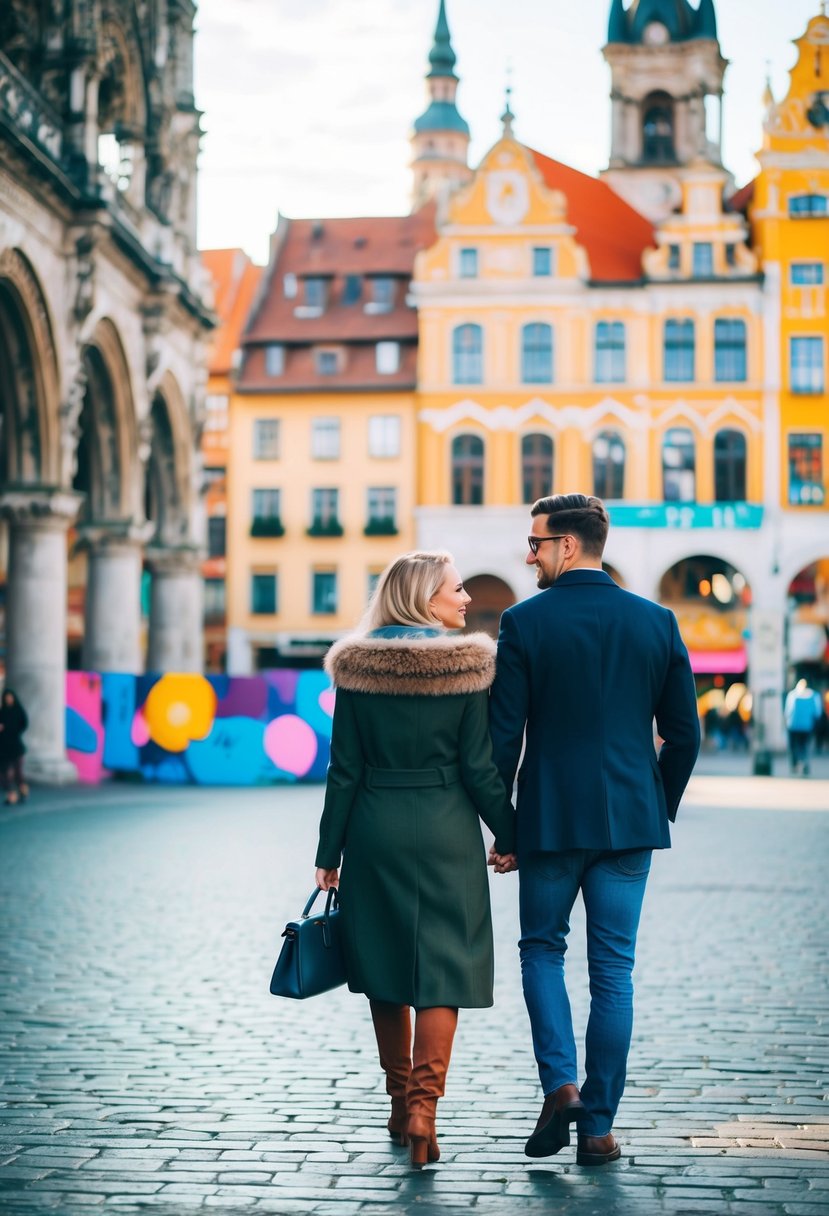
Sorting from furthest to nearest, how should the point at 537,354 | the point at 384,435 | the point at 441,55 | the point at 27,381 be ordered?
the point at 441,55 → the point at 384,435 → the point at 537,354 → the point at 27,381

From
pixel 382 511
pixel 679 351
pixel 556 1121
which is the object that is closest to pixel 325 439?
pixel 382 511

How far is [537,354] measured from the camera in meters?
47.3

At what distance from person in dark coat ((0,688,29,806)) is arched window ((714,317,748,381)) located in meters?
29.4

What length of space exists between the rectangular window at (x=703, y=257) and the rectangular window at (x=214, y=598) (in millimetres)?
16260

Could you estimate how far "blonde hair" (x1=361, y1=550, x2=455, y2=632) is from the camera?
5555 mm

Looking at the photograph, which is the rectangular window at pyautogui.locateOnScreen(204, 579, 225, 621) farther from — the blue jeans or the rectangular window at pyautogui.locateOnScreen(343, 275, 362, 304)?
the blue jeans

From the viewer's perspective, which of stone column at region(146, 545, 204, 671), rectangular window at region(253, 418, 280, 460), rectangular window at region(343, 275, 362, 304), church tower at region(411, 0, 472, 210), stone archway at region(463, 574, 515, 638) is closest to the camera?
stone column at region(146, 545, 204, 671)

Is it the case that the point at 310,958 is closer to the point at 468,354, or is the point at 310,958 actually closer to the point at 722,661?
the point at 468,354

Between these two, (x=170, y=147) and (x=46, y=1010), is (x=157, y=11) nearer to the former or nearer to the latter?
(x=170, y=147)

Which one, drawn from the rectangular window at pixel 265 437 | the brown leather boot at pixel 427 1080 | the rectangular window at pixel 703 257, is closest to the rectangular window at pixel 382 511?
the rectangular window at pixel 265 437

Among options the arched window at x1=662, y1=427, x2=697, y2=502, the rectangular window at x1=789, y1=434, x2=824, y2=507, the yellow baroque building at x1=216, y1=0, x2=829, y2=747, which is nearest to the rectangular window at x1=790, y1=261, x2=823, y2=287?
the yellow baroque building at x1=216, y1=0, x2=829, y2=747

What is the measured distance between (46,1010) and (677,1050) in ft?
9.56

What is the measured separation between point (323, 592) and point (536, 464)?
23.5 ft

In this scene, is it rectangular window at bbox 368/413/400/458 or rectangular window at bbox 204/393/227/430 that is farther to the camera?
rectangular window at bbox 204/393/227/430
